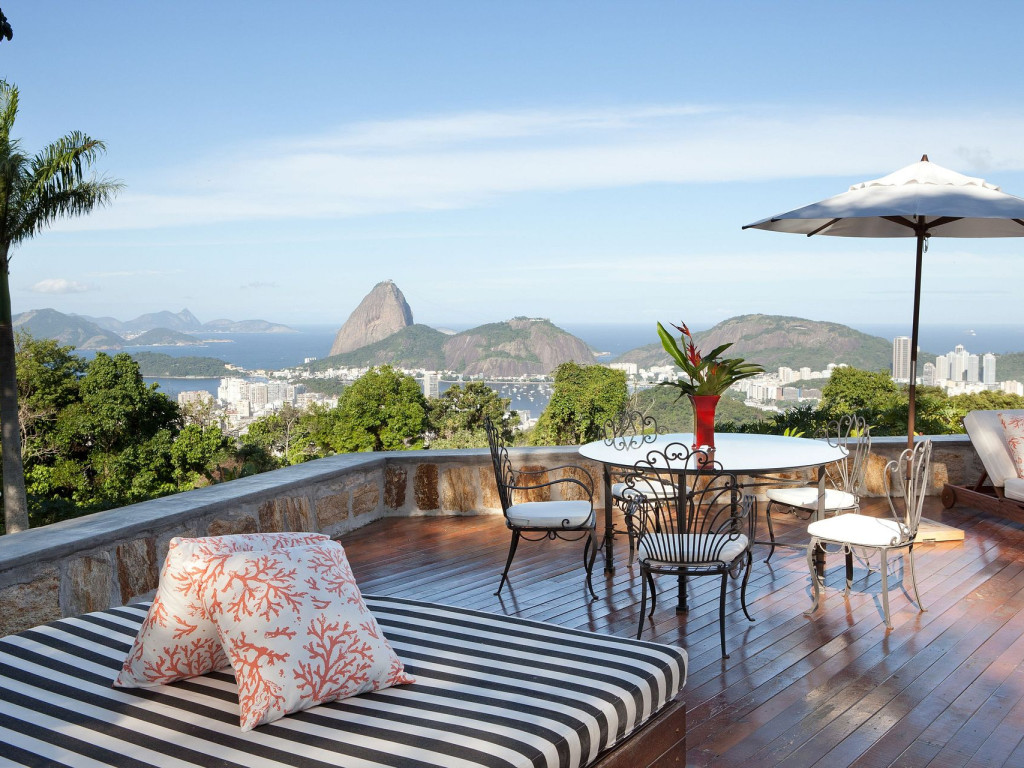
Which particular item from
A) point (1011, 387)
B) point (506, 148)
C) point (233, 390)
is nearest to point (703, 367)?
point (1011, 387)

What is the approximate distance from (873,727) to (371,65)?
26097 mm

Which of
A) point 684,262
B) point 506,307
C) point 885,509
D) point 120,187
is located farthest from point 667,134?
point 506,307

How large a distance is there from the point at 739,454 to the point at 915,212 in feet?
4.98

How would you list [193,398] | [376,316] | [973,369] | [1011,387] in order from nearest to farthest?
[1011,387], [973,369], [193,398], [376,316]

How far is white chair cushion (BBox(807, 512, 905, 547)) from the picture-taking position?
3.55m

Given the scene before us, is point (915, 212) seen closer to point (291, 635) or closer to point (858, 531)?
point (858, 531)

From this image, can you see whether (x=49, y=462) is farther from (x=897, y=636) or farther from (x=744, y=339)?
(x=897, y=636)

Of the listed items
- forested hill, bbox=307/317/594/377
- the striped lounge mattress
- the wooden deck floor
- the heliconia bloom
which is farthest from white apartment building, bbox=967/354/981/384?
forested hill, bbox=307/317/594/377

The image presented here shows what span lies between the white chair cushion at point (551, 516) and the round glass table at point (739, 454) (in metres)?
0.26

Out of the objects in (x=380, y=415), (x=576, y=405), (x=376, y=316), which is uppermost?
(x=376, y=316)

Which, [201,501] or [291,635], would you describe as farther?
[201,501]

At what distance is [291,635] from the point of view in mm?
1896

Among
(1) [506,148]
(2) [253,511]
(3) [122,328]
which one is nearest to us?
(2) [253,511]

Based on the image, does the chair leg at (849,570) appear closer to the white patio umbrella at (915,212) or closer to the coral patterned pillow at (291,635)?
the white patio umbrella at (915,212)
